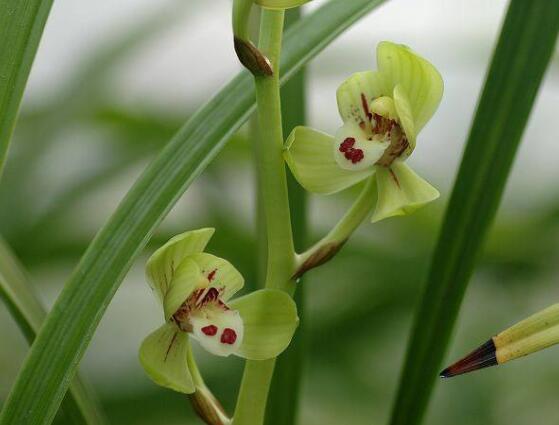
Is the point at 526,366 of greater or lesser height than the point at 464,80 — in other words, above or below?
below

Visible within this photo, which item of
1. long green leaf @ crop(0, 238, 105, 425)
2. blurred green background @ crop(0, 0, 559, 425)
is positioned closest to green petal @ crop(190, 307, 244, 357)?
long green leaf @ crop(0, 238, 105, 425)

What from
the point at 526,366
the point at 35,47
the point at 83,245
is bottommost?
the point at 526,366

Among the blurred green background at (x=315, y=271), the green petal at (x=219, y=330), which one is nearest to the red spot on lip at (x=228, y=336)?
the green petal at (x=219, y=330)

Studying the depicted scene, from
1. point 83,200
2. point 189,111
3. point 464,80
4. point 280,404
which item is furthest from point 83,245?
point 464,80

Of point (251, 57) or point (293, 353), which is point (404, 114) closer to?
point (251, 57)

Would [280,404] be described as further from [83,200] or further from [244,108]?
[83,200]

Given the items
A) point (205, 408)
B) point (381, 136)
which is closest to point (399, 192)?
point (381, 136)
